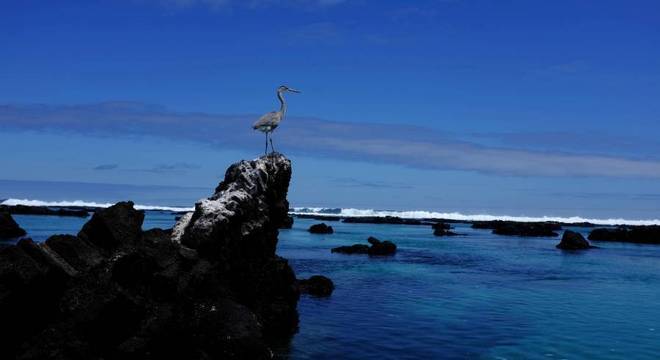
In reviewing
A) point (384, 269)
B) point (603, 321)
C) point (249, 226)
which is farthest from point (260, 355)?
point (384, 269)

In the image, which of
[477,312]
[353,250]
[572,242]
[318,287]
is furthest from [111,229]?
[572,242]

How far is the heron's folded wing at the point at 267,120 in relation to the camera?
1131 inches

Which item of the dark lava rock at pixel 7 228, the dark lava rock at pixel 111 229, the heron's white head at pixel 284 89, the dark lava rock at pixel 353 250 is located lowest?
the dark lava rock at pixel 353 250

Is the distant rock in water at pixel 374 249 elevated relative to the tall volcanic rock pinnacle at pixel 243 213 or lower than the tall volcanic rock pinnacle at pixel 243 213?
lower

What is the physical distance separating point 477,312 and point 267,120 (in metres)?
13.9

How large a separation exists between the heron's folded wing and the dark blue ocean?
9139 millimetres

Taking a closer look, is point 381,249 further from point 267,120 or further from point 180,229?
point 180,229

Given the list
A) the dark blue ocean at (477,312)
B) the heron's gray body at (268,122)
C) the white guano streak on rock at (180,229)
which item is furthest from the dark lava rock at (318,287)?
the white guano streak on rock at (180,229)

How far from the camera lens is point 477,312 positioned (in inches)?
1137

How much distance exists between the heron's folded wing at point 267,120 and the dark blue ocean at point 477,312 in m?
9.14

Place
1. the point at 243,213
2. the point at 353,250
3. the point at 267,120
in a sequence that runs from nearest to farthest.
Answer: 1. the point at 243,213
2. the point at 267,120
3. the point at 353,250

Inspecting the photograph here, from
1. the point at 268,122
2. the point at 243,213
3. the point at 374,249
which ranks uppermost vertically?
the point at 268,122

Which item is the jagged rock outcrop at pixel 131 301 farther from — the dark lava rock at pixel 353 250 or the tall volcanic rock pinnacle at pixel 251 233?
the dark lava rock at pixel 353 250

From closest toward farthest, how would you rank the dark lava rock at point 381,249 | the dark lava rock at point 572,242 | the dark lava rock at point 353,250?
1. the dark lava rock at point 381,249
2. the dark lava rock at point 353,250
3. the dark lava rock at point 572,242
